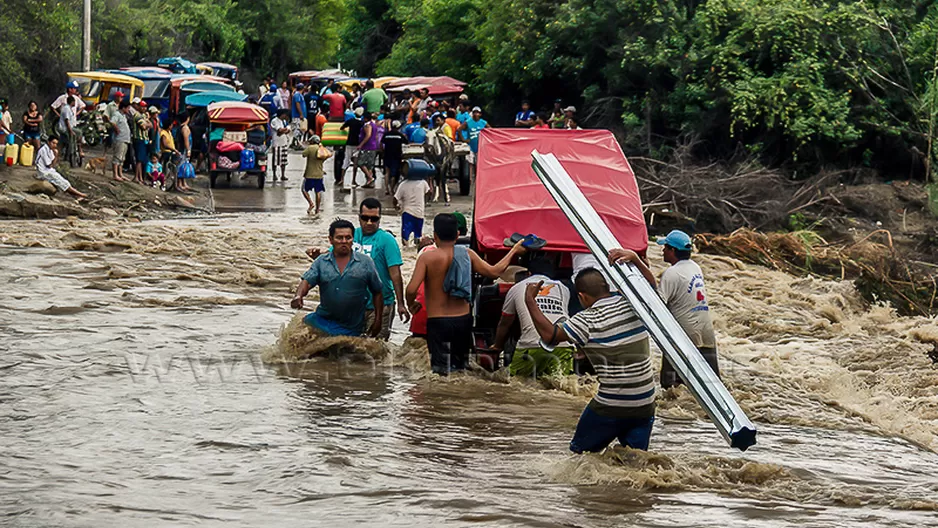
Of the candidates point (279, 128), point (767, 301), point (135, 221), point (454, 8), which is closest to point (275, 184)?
point (279, 128)

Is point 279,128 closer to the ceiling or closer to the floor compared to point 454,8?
closer to the floor

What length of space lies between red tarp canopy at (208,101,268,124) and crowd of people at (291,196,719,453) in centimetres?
1499

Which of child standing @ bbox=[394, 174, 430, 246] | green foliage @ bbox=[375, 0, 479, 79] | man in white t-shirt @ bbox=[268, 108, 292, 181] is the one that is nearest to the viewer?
child standing @ bbox=[394, 174, 430, 246]

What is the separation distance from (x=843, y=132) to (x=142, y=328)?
17228 mm

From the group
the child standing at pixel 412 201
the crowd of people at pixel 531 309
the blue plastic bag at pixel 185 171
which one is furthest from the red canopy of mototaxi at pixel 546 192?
the blue plastic bag at pixel 185 171

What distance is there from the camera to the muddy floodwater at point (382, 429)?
7676 mm

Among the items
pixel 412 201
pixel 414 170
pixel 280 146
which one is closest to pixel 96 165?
pixel 280 146

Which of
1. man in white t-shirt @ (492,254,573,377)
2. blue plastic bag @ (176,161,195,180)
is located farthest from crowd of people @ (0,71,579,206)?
man in white t-shirt @ (492,254,573,377)

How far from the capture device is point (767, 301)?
17.8 meters

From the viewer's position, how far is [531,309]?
966 centimetres

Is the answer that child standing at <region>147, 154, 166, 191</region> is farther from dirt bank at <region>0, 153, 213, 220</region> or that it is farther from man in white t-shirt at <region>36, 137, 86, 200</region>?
man in white t-shirt at <region>36, 137, 86, 200</region>

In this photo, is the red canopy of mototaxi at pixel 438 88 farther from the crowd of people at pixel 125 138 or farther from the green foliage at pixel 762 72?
the crowd of people at pixel 125 138

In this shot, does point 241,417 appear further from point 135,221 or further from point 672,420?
point 135,221

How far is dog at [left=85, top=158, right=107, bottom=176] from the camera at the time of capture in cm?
2522
